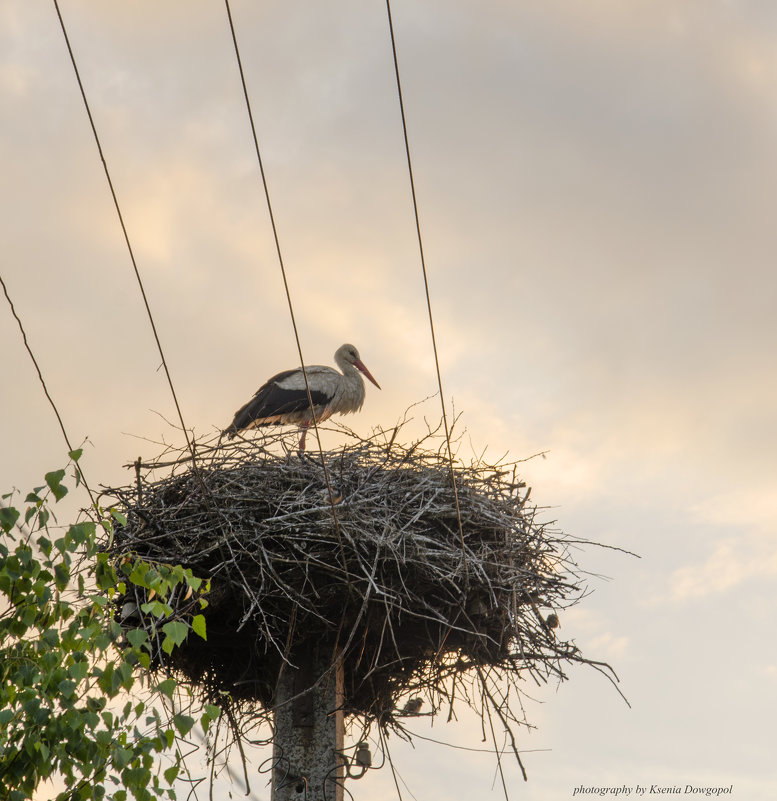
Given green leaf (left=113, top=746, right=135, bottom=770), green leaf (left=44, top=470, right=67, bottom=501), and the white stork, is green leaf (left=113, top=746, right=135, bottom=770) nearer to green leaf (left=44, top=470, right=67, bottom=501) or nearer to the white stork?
green leaf (left=44, top=470, right=67, bottom=501)

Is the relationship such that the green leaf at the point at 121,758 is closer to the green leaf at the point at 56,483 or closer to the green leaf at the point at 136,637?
the green leaf at the point at 136,637

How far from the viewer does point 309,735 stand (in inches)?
243

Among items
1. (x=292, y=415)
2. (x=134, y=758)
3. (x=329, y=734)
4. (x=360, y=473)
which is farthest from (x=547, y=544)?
(x=292, y=415)

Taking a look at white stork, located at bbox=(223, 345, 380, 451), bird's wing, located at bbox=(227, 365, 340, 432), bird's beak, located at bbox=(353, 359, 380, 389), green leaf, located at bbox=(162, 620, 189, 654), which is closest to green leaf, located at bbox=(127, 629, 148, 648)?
green leaf, located at bbox=(162, 620, 189, 654)

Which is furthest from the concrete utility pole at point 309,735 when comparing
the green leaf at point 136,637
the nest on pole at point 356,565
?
the green leaf at point 136,637

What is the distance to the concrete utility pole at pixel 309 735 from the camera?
604cm

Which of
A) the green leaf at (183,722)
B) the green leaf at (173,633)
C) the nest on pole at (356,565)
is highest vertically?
the nest on pole at (356,565)

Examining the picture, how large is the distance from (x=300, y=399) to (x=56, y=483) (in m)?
6.58

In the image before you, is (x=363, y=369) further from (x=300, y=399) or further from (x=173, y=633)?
(x=173, y=633)

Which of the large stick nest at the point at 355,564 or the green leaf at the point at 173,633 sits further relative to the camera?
the large stick nest at the point at 355,564

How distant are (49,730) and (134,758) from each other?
0.94 feet

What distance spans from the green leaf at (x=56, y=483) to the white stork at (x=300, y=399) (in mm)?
5822

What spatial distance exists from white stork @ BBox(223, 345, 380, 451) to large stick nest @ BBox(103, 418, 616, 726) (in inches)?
127

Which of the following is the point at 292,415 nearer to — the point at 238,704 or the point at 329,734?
the point at 238,704
